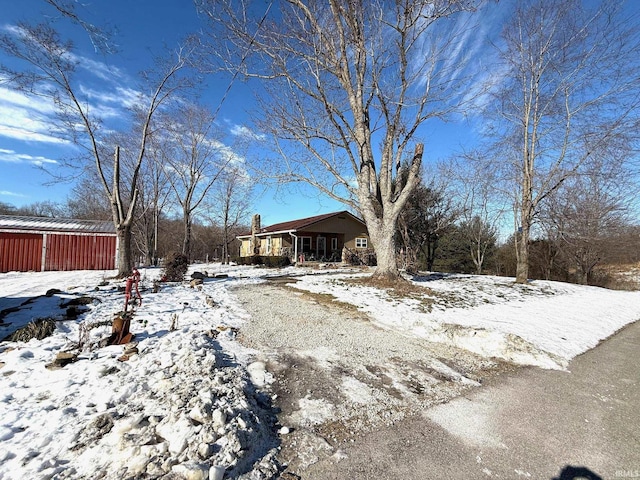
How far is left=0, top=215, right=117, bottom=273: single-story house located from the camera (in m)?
13.4

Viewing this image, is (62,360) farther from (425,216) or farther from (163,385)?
(425,216)

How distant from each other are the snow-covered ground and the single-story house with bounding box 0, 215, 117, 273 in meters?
10.1

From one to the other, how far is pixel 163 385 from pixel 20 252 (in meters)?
16.7

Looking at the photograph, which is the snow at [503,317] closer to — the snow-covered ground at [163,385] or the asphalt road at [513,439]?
the snow-covered ground at [163,385]

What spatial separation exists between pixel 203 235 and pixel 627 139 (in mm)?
36290

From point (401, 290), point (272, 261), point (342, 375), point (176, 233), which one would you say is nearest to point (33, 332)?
point (342, 375)

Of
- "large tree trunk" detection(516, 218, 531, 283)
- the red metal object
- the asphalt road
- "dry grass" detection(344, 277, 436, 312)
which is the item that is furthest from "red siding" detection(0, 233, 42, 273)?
"large tree trunk" detection(516, 218, 531, 283)

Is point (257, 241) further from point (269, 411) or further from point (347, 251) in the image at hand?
point (269, 411)

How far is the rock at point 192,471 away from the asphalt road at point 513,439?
641 mm

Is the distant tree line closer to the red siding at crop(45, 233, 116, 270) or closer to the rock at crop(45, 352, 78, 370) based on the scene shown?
the red siding at crop(45, 233, 116, 270)

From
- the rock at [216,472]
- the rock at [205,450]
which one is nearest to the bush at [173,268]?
the rock at [205,450]

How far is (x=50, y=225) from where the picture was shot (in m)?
14.4

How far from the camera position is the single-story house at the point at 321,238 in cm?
2250

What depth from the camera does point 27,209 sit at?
119ft
